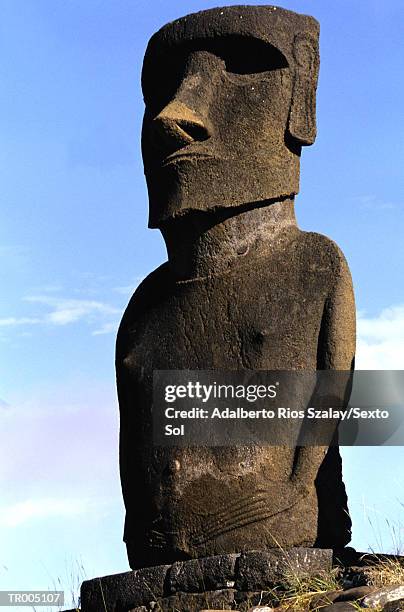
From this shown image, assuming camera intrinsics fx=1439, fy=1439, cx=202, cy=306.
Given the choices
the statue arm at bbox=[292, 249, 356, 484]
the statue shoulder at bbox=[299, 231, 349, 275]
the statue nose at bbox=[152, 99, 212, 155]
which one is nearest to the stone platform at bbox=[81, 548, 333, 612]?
the statue arm at bbox=[292, 249, 356, 484]

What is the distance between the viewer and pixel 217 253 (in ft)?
32.1

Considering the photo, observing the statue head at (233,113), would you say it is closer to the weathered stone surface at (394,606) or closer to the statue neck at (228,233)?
the statue neck at (228,233)

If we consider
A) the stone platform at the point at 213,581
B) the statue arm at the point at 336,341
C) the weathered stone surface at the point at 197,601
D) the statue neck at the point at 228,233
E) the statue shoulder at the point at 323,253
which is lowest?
the weathered stone surface at the point at 197,601

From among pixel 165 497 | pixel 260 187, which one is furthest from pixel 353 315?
pixel 165 497

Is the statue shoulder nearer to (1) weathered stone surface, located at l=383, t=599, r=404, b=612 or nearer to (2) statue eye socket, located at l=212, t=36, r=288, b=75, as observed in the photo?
(2) statue eye socket, located at l=212, t=36, r=288, b=75

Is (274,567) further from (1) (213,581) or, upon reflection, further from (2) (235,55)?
(2) (235,55)

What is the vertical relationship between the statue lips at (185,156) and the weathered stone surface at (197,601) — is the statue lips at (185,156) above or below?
above

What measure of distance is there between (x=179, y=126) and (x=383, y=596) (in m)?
3.49

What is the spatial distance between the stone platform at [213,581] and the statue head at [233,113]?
238 cm

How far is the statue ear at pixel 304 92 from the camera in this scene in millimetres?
9945

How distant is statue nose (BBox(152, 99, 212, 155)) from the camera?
31.9 ft

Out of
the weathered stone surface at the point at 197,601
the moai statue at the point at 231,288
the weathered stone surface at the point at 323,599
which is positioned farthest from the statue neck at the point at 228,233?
the weathered stone surface at the point at 323,599

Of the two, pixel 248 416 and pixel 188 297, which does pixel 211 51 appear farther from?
pixel 248 416

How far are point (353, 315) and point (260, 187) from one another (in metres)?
1.07
